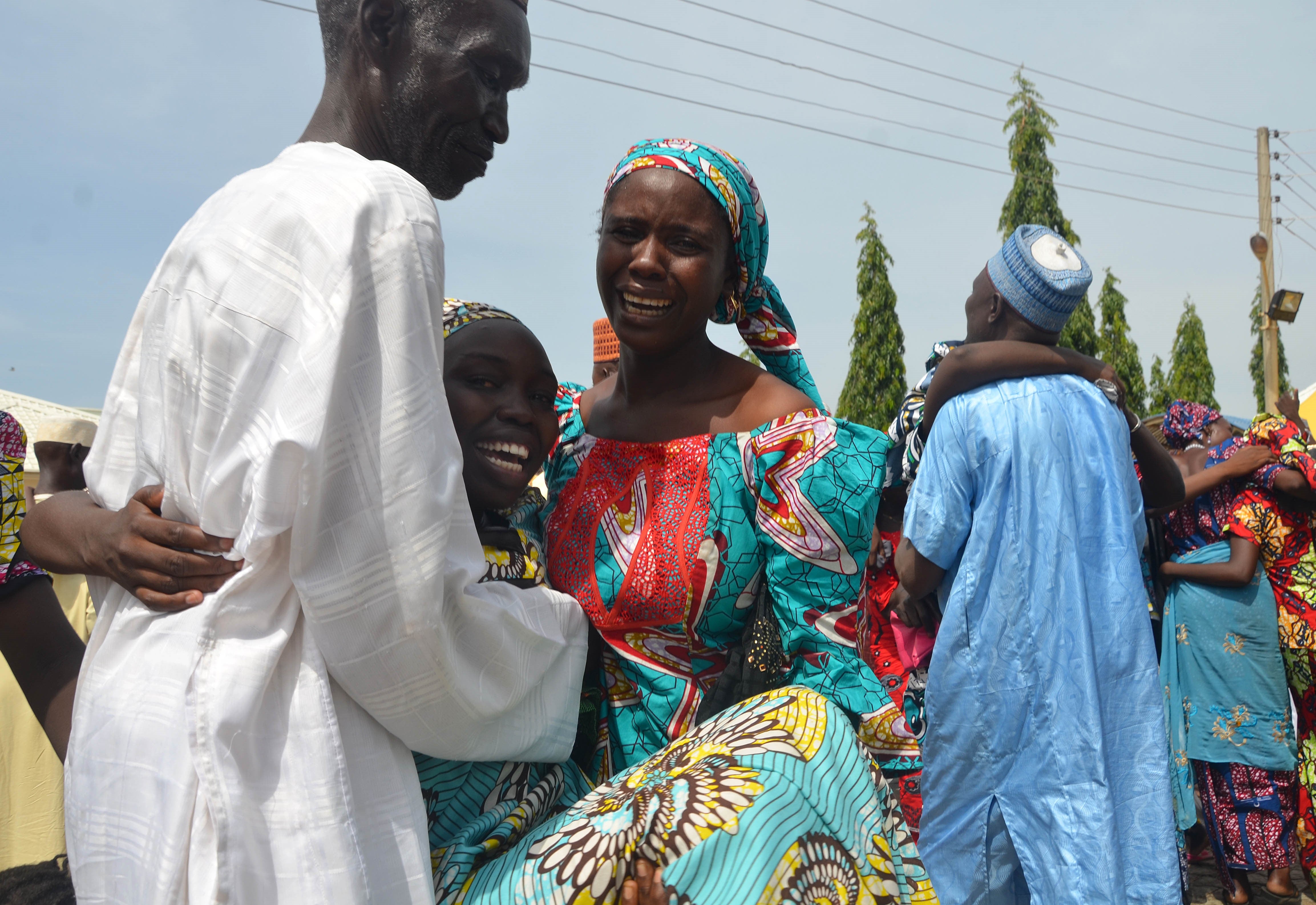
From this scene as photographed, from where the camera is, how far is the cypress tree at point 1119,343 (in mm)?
21750

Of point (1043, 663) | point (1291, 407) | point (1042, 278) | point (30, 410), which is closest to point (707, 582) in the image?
point (1043, 663)

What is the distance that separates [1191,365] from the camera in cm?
2884

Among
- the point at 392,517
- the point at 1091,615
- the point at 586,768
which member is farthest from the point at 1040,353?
the point at 392,517

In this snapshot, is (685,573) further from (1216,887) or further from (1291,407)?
(1291,407)

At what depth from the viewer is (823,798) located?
1.63 meters

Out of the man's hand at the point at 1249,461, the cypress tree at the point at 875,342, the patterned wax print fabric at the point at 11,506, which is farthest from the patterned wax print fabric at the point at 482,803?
the cypress tree at the point at 875,342

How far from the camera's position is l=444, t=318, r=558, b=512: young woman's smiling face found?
6.56 feet

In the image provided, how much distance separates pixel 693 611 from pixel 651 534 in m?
0.20

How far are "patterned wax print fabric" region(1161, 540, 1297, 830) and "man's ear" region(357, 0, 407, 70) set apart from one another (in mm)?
5235

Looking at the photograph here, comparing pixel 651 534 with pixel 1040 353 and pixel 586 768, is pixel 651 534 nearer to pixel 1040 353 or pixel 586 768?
pixel 586 768

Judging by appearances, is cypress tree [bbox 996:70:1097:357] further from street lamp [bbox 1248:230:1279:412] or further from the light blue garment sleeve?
the light blue garment sleeve

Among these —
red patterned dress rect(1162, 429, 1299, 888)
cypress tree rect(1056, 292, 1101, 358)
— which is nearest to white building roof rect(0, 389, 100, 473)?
red patterned dress rect(1162, 429, 1299, 888)

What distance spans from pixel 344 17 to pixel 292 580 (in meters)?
1.04

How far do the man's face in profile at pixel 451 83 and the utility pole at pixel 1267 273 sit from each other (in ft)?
58.8
